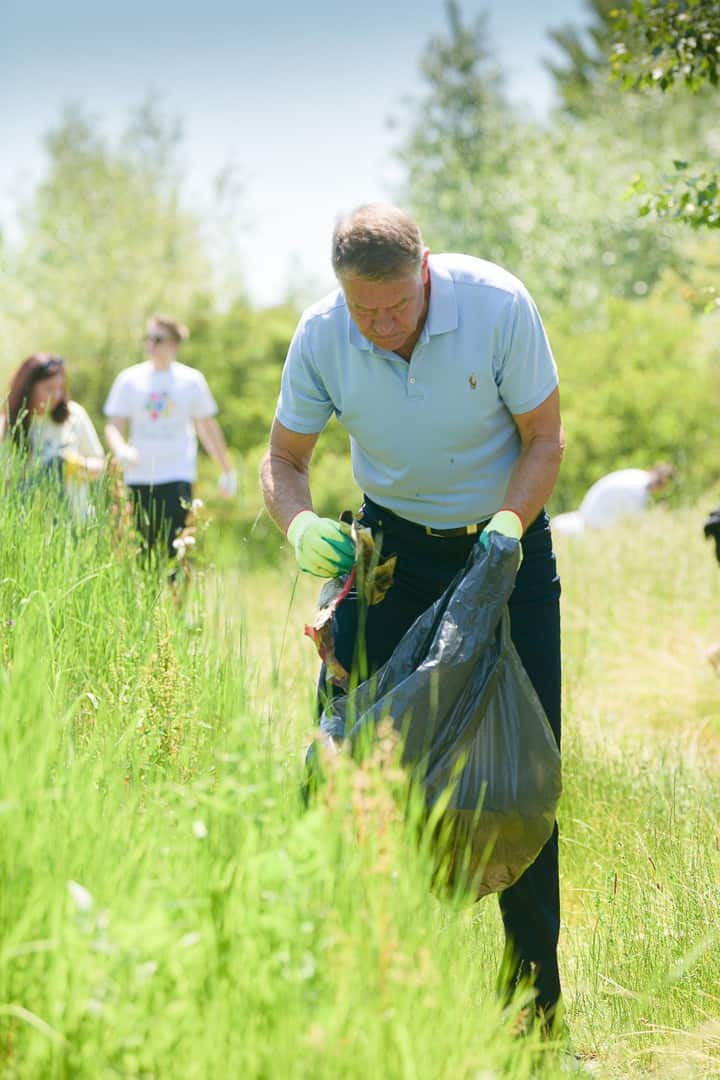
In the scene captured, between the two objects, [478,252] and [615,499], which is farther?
[478,252]

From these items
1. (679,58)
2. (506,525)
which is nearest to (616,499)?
(679,58)

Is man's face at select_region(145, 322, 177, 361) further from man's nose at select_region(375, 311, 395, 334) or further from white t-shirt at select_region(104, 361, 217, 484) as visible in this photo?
man's nose at select_region(375, 311, 395, 334)

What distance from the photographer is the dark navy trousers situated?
2.73 metres

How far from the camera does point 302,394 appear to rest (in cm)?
294

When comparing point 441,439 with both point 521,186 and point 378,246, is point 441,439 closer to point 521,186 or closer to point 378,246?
point 378,246

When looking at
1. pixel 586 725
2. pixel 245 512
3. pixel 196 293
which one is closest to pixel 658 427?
pixel 245 512

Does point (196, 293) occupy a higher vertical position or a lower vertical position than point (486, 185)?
lower

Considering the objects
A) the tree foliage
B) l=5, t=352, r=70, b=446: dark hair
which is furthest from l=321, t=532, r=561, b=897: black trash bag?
l=5, t=352, r=70, b=446: dark hair

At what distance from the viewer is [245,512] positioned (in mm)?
14773

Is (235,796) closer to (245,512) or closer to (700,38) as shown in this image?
(700,38)

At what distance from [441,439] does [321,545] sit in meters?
0.37

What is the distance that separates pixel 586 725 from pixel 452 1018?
11.4ft

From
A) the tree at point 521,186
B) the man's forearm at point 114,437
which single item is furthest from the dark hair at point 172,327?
the tree at point 521,186

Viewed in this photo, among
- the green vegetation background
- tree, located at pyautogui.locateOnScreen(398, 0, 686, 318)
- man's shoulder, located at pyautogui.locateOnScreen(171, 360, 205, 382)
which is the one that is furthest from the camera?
tree, located at pyautogui.locateOnScreen(398, 0, 686, 318)
